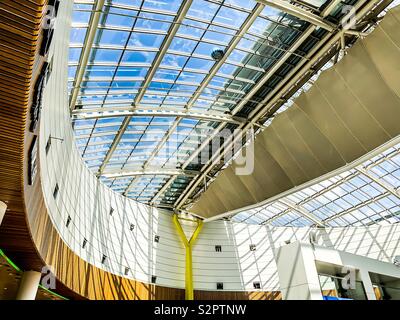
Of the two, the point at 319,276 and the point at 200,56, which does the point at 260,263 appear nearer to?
the point at 319,276

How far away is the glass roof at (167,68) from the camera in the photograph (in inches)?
711

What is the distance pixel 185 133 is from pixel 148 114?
5.04 meters

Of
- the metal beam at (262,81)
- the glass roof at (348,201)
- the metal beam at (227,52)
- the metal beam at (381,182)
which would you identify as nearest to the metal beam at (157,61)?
the metal beam at (227,52)

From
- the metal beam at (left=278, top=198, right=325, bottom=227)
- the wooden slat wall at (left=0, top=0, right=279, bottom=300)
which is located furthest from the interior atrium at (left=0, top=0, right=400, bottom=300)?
the metal beam at (left=278, top=198, right=325, bottom=227)

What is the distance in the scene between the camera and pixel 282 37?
20375 mm

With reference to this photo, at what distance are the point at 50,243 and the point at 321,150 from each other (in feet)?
54.4

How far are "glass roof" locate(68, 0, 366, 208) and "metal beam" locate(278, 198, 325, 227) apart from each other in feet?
47.7

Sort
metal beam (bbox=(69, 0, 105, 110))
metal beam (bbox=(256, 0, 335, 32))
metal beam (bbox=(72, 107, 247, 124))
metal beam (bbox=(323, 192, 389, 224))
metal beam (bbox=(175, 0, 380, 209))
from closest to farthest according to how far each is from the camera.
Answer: metal beam (bbox=(69, 0, 105, 110)), metal beam (bbox=(256, 0, 335, 32)), metal beam (bbox=(175, 0, 380, 209)), metal beam (bbox=(72, 107, 247, 124)), metal beam (bbox=(323, 192, 389, 224))

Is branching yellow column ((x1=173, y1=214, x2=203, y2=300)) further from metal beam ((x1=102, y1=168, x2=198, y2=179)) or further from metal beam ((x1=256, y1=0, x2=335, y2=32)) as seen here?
metal beam ((x1=256, y1=0, x2=335, y2=32))

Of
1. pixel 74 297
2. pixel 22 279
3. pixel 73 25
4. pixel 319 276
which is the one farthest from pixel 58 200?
pixel 319 276

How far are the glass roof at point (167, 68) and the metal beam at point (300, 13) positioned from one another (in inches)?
19.4

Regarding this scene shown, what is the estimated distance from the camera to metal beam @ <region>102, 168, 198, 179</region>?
1241 inches

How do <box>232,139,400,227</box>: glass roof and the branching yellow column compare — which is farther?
the branching yellow column

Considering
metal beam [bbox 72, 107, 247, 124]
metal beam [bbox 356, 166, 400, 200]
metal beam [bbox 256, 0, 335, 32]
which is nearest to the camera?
metal beam [bbox 256, 0, 335, 32]
